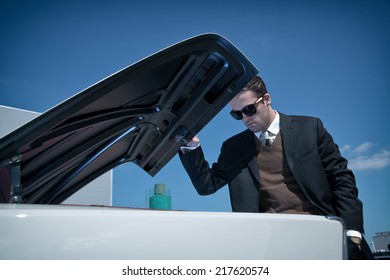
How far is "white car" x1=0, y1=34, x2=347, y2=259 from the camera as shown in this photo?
81 cm

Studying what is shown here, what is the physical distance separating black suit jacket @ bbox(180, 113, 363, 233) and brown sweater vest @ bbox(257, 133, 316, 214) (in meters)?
0.05

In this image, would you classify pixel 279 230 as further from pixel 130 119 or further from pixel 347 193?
pixel 347 193

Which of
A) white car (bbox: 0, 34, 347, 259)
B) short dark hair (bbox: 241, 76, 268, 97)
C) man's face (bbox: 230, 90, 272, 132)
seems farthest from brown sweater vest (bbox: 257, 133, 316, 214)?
white car (bbox: 0, 34, 347, 259)

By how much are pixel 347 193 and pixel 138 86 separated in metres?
1.31

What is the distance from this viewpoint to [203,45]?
47.9 inches

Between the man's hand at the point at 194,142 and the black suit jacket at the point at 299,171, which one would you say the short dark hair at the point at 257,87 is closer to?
the black suit jacket at the point at 299,171

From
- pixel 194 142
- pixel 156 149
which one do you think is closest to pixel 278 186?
pixel 194 142

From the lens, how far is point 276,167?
217cm

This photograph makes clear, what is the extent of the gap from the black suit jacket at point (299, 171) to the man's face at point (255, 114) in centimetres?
8

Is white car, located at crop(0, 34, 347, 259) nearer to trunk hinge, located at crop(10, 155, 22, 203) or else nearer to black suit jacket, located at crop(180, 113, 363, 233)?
trunk hinge, located at crop(10, 155, 22, 203)

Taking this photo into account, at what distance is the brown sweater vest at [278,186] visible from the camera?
2068mm

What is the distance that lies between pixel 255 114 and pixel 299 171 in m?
0.47

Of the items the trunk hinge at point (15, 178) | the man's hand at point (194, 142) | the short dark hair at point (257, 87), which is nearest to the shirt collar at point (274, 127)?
the short dark hair at point (257, 87)

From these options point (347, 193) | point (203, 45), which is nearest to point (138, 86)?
point (203, 45)
